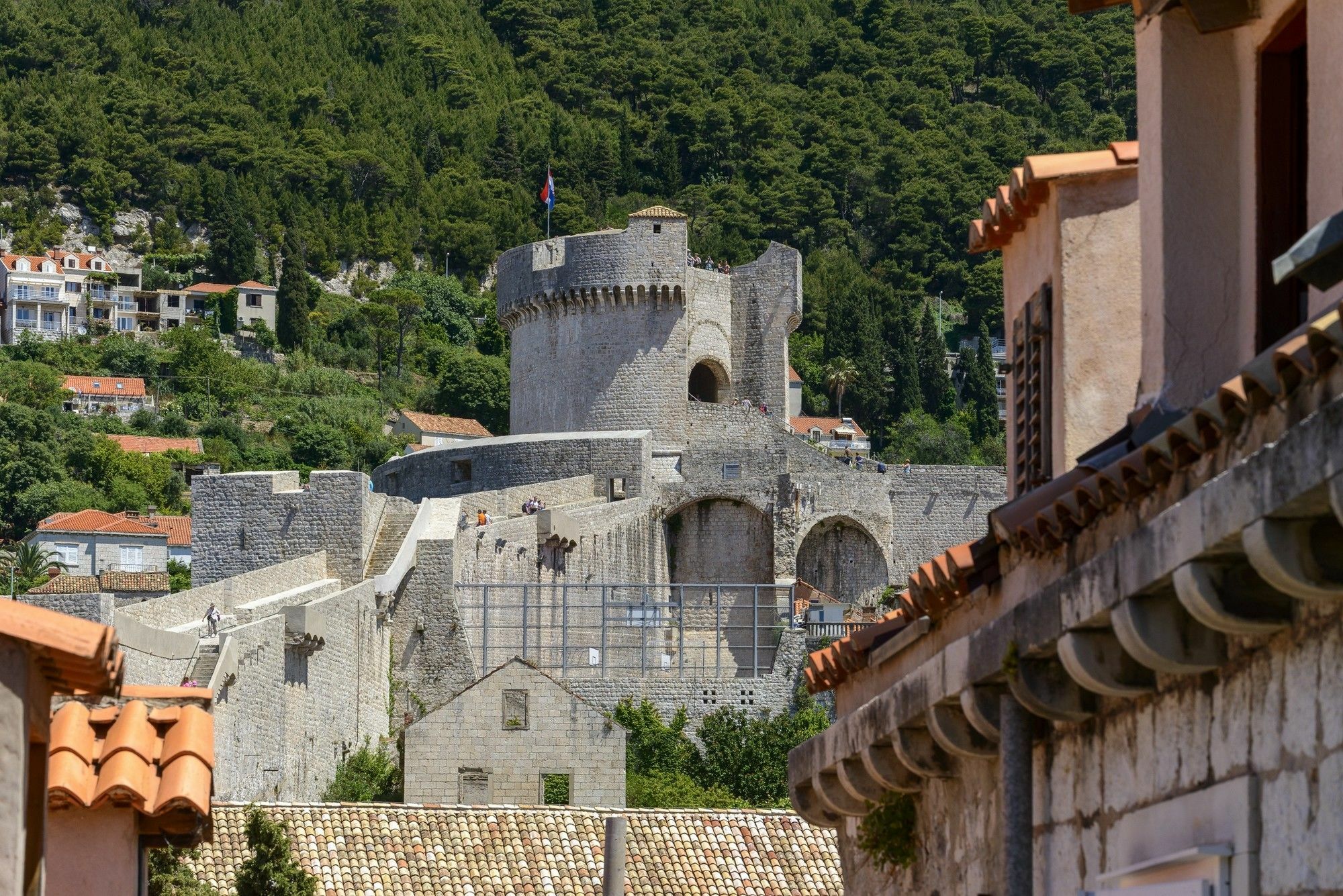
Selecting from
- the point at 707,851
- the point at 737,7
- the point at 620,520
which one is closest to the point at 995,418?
the point at 620,520

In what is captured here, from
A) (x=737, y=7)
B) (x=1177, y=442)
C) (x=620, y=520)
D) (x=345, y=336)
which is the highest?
(x=737, y=7)

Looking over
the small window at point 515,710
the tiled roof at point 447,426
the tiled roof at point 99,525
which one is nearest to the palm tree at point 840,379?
the tiled roof at point 447,426

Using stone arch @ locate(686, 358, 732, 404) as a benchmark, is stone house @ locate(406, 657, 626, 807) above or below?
below

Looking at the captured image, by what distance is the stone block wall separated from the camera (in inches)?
1726

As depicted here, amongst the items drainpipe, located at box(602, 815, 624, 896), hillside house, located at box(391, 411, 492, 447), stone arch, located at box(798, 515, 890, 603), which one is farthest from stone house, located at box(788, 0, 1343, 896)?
hillside house, located at box(391, 411, 492, 447)

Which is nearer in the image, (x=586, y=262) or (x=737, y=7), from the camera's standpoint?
(x=586, y=262)

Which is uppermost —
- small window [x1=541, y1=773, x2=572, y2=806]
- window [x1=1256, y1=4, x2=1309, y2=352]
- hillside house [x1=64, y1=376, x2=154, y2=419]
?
hillside house [x1=64, y1=376, x2=154, y2=419]

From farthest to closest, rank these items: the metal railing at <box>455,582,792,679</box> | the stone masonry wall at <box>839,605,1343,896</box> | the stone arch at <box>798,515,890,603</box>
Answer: the stone arch at <box>798,515,890,603</box>, the metal railing at <box>455,582,792,679</box>, the stone masonry wall at <box>839,605,1343,896</box>

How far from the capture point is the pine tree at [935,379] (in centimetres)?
9288

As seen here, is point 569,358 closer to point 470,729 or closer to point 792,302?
point 792,302

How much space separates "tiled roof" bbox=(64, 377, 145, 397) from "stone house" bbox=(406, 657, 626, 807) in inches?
2645

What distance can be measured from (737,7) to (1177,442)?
138 metres

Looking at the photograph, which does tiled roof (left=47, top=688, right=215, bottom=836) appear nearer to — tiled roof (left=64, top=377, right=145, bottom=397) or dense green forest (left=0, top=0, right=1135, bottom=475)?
dense green forest (left=0, top=0, right=1135, bottom=475)

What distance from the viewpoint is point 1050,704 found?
6855mm
